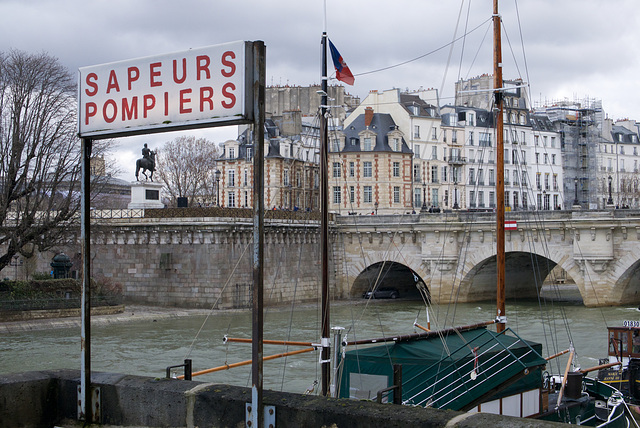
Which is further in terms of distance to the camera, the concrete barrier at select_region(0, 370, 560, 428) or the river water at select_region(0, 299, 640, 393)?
the river water at select_region(0, 299, 640, 393)

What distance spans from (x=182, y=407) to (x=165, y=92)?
6.54 ft

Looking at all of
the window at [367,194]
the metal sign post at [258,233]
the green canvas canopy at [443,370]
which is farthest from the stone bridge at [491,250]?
the metal sign post at [258,233]

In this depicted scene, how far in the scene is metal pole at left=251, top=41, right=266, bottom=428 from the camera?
4.68 metres

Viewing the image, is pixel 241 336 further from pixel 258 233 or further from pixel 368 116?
pixel 368 116

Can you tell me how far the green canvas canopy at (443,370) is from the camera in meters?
12.6

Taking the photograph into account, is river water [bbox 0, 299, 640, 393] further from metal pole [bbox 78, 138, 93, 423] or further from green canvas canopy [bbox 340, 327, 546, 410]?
metal pole [bbox 78, 138, 93, 423]

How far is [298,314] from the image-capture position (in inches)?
1420

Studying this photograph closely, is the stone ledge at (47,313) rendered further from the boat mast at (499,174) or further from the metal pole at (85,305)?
the metal pole at (85,305)

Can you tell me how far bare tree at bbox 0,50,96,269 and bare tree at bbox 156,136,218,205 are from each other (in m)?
34.5

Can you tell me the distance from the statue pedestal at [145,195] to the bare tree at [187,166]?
25.3 metres

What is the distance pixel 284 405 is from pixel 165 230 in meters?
33.4

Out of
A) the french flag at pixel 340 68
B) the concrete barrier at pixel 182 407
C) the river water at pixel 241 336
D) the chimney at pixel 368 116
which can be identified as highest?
the chimney at pixel 368 116

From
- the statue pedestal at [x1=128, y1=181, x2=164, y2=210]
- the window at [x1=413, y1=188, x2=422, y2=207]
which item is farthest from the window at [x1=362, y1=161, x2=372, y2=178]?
the statue pedestal at [x1=128, y1=181, x2=164, y2=210]

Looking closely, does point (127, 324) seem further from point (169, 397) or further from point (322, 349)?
point (169, 397)
